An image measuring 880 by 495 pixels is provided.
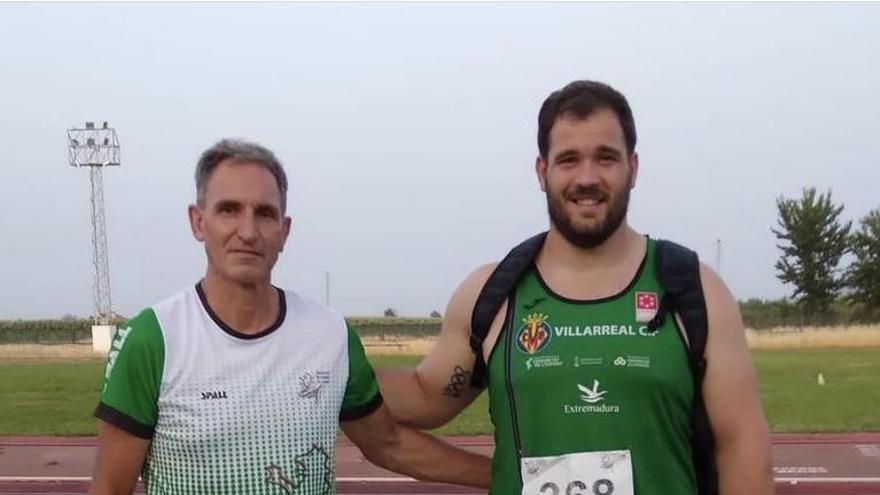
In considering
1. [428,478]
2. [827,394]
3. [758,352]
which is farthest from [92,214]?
[428,478]

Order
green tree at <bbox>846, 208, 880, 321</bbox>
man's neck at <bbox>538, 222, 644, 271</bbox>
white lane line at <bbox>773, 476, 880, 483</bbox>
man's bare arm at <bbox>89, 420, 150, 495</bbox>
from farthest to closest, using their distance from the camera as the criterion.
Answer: green tree at <bbox>846, 208, 880, 321</bbox> → white lane line at <bbox>773, 476, 880, 483</bbox> → man's neck at <bbox>538, 222, 644, 271</bbox> → man's bare arm at <bbox>89, 420, 150, 495</bbox>

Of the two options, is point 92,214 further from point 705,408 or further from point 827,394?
point 705,408

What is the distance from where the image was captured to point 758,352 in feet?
114

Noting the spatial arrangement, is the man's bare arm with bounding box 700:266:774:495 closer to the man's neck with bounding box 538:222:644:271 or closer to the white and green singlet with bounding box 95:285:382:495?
the man's neck with bounding box 538:222:644:271

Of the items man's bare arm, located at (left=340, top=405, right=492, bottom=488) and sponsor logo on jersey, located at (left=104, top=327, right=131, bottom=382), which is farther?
man's bare arm, located at (left=340, top=405, right=492, bottom=488)

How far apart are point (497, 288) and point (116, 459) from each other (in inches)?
44.0

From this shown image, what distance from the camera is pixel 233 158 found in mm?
2799

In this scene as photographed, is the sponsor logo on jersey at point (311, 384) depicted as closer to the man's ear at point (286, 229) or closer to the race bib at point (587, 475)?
the man's ear at point (286, 229)

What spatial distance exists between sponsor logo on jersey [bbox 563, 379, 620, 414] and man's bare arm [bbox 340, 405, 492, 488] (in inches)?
23.2

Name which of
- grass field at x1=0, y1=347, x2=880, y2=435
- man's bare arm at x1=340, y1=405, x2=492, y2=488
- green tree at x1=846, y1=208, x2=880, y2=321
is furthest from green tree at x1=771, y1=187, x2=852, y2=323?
man's bare arm at x1=340, y1=405, x2=492, y2=488

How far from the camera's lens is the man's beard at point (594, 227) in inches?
117

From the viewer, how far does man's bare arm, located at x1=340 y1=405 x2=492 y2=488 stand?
3.34m

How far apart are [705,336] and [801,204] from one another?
57.7 metres

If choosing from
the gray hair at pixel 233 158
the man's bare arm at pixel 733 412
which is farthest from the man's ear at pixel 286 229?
the man's bare arm at pixel 733 412
